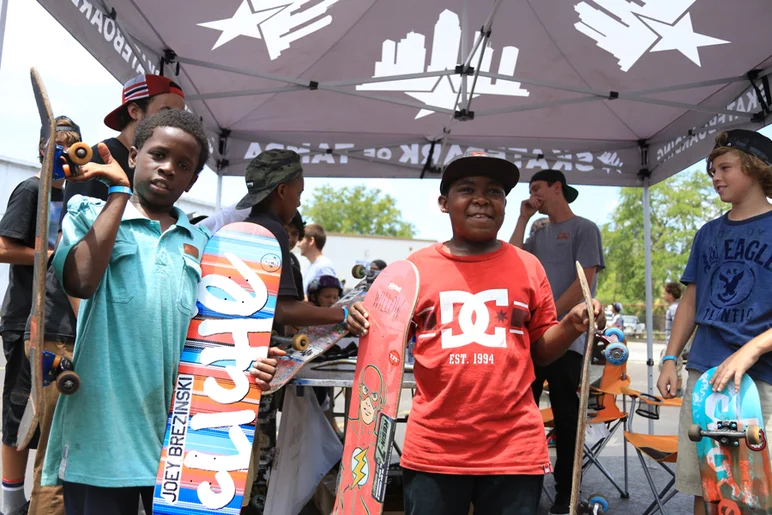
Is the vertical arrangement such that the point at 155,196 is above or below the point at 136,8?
below

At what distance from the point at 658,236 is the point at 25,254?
39.3 metres

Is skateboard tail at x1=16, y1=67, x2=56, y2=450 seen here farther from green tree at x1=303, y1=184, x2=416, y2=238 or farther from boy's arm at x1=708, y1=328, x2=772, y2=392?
green tree at x1=303, y1=184, x2=416, y2=238

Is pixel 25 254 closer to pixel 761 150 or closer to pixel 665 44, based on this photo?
pixel 761 150

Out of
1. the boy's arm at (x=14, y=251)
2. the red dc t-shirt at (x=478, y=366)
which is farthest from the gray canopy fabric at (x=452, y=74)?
the red dc t-shirt at (x=478, y=366)

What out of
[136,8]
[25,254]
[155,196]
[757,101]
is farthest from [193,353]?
[757,101]

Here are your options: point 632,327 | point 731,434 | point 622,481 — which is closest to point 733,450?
point 731,434

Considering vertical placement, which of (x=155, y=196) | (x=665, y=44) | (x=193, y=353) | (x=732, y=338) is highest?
(x=665, y=44)

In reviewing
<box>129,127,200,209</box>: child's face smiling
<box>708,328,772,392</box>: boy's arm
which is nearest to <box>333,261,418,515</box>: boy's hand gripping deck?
<box>129,127,200,209</box>: child's face smiling

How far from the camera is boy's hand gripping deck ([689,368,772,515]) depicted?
191cm

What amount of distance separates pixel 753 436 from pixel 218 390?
1752 mm

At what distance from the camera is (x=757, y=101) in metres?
4.30

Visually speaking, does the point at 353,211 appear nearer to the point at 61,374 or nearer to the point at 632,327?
the point at 632,327

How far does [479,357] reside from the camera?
177 cm

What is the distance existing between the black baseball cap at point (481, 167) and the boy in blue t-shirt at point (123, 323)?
86 centimetres
